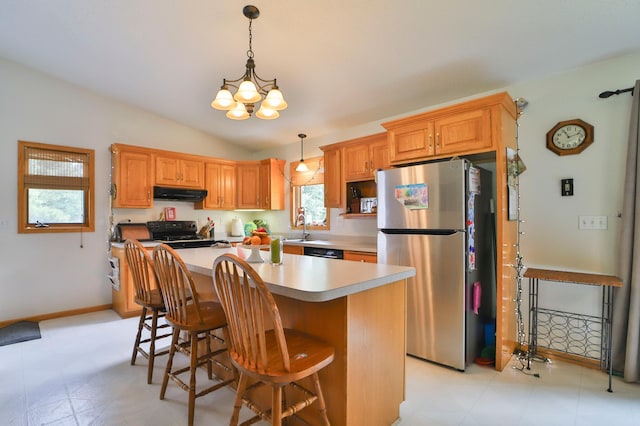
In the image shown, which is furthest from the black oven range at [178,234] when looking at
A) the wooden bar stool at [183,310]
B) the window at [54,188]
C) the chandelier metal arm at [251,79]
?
the wooden bar stool at [183,310]

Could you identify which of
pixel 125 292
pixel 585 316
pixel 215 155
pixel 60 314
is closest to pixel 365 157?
pixel 585 316

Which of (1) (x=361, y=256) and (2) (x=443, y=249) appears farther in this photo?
(1) (x=361, y=256)

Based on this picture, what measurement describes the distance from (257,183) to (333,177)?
1.70m

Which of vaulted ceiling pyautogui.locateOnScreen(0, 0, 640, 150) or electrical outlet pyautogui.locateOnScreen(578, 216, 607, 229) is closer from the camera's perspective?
vaulted ceiling pyautogui.locateOnScreen(0, 0, 640, 150)

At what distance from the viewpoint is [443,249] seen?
250 centimetres

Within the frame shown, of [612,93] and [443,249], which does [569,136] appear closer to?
[612,93]

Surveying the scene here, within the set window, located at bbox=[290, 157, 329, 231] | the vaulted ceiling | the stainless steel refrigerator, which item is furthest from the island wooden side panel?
window, located at bbox=[290, 157, 329, 231]

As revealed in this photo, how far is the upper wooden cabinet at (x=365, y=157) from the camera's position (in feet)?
11.4

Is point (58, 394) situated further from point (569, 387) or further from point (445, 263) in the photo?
point (569, 387)

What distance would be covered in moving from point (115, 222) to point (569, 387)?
506cm

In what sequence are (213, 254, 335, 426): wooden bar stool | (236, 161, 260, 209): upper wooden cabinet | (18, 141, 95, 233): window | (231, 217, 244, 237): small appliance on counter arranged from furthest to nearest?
1. (231, 217, 244, 237): small appliance on counter
2. (236, 161, 260, 209): upper wooden cabinet
3. (18, 141, 95, 233): window
4. (213, 254, 335, 426): wooden bar stool

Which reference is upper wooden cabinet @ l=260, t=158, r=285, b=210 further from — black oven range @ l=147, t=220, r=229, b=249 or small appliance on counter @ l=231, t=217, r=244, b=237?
black oven range @ l=147, t=220, r=229, b=249

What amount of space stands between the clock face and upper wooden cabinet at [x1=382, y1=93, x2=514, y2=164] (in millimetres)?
467

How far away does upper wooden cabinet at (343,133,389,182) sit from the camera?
3.47m
